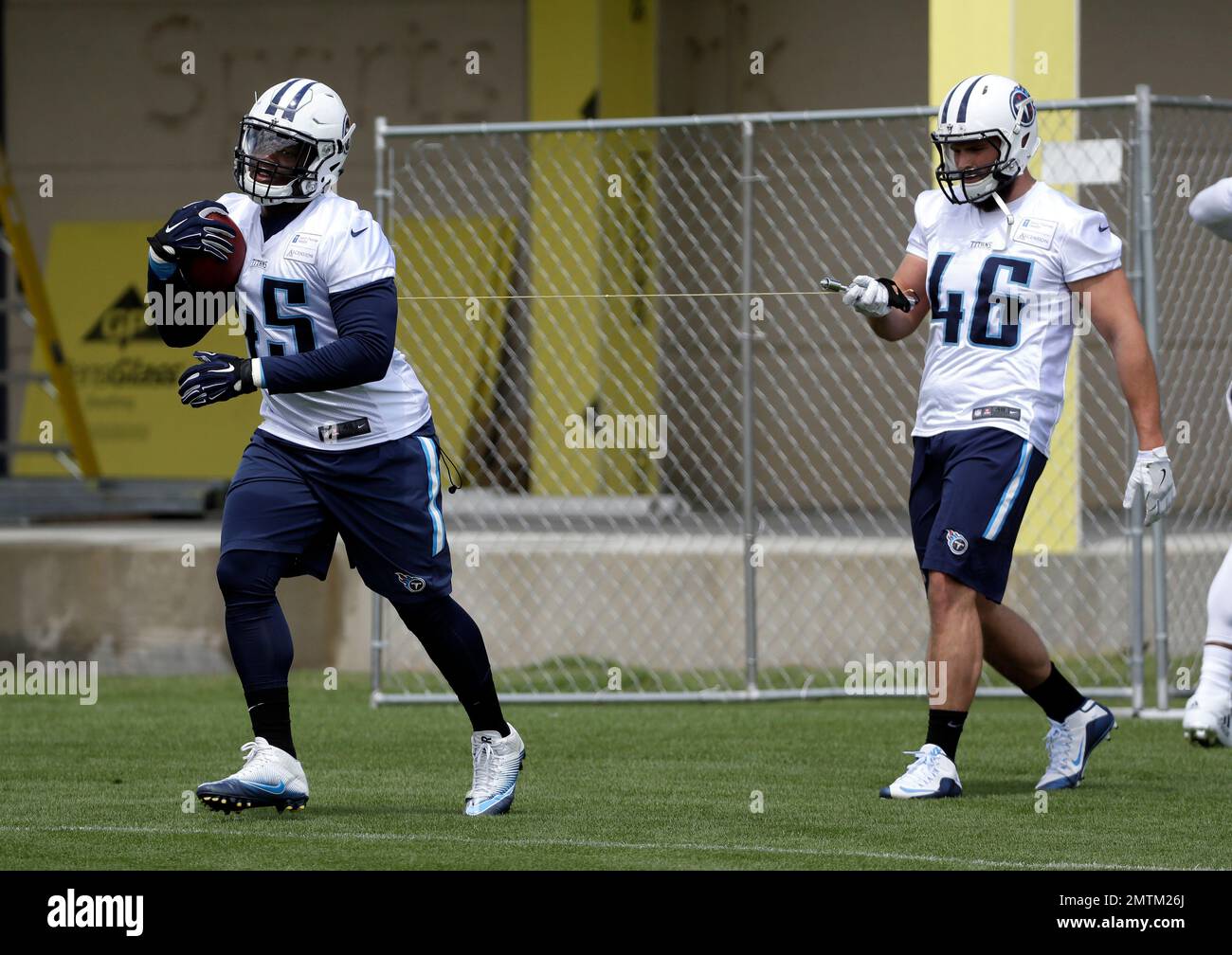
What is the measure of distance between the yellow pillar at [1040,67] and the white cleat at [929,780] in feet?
10.8

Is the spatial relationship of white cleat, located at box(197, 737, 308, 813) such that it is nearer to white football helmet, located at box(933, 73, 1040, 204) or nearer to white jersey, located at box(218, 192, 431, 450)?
white jersey, located at box(218, 192, 431, 450)

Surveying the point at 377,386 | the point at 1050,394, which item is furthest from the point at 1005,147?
the point at 377,386

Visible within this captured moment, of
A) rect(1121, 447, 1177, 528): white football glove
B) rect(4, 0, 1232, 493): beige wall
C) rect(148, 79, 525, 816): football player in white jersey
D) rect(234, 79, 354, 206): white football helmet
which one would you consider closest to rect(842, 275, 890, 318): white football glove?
rect(1121, 447, 1177, 528): white football glove

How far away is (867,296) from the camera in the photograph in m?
6.48

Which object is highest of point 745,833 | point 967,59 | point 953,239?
point 967,59

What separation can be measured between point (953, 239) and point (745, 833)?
2025 mm

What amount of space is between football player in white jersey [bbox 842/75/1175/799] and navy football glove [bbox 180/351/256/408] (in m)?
1.88

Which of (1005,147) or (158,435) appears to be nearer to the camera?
(1005,147)

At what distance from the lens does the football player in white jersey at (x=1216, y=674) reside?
22.2 feet

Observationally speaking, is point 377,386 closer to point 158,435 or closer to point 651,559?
point 651,559

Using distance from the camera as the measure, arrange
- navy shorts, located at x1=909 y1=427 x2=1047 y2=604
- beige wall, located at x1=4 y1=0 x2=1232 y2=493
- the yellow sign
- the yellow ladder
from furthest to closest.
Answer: the yellow sign → beige wall, located at x1=4 y1=0 x2=1232 y2=493 → the yellow ladder → navy shorts, located at x1=909 y1=427 x2=1047 y2=604

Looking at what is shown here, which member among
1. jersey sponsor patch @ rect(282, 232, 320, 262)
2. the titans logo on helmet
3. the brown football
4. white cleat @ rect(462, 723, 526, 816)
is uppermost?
the titans logo on helmet

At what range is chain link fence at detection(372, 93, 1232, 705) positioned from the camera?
30.6 ft
